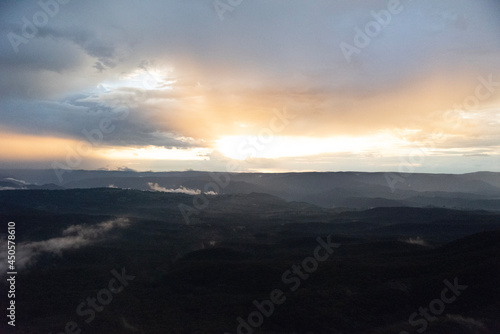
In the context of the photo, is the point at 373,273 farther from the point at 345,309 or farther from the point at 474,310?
the point at 474,310

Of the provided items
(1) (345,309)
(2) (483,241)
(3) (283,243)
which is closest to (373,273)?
(1) (345,309)

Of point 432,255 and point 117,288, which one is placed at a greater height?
point 432,255

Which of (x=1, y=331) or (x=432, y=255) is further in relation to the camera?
(x=432, y=255)

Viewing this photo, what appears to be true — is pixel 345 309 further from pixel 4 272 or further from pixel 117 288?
pixel 4 272

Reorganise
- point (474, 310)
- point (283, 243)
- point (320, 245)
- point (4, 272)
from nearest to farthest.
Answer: point (474, 310)
point (4, 272)
point (320, 245)
point (283, 243)

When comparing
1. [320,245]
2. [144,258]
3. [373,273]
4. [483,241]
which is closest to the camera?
[373,273]

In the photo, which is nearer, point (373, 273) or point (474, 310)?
point (474, 310)

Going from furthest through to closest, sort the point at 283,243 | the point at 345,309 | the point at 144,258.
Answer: the point at 283,243 → the point at 144,258 → the point at 345,309

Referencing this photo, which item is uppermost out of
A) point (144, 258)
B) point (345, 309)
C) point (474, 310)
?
point (474, 310)

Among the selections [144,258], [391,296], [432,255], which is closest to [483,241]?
[432,255]
